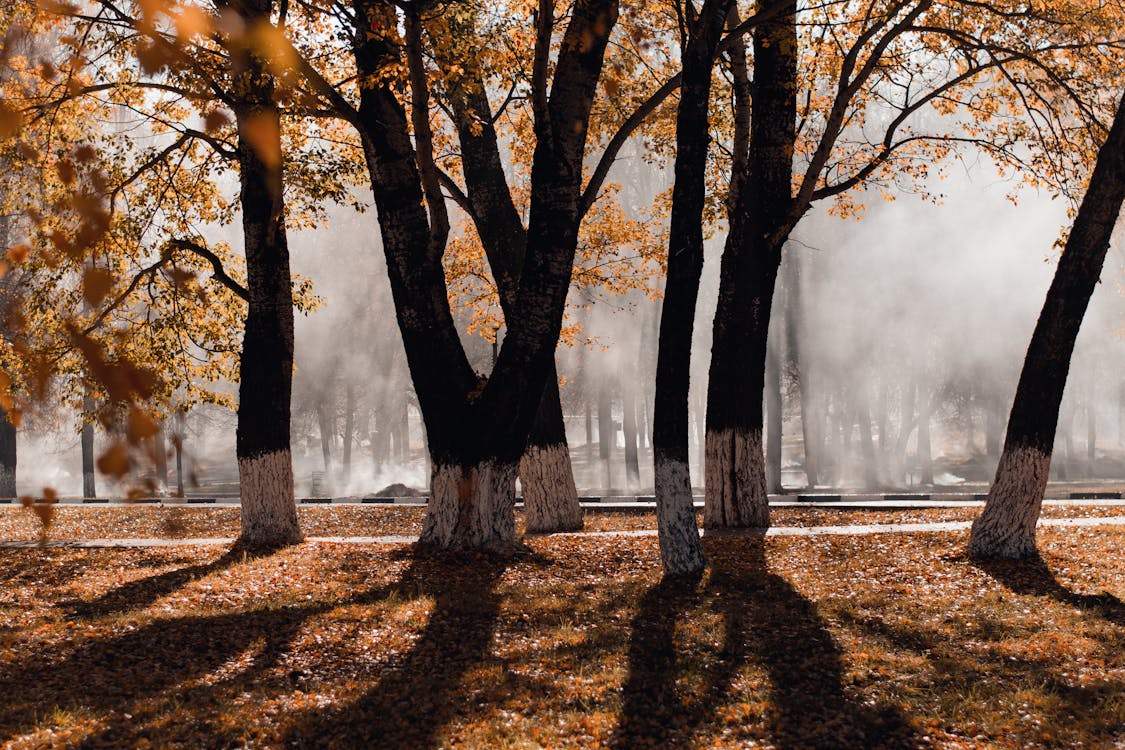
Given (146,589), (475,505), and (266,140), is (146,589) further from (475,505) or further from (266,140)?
(266,140)

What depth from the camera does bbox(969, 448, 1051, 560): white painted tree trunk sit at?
32.5 ft

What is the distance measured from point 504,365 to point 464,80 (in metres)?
3.55

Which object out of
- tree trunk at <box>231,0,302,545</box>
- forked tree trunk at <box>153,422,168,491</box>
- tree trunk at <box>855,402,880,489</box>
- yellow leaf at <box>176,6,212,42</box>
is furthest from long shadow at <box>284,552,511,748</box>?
tree trunk at <box>855,402,880,489</box>

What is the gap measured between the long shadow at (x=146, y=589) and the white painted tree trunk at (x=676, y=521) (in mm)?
4536

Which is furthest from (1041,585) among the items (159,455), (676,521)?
(159,455)

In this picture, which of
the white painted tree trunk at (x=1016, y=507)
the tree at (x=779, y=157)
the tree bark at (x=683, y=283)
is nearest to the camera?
the tree bark at (x=683, y=283)

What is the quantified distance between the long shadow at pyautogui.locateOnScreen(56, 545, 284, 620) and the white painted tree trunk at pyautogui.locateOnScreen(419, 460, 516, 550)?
87.5 inches

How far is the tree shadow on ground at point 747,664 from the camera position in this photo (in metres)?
5.44

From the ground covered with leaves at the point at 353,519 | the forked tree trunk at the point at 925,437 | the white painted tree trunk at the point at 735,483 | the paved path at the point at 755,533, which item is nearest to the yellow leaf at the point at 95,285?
the paved path at the point at 755,533

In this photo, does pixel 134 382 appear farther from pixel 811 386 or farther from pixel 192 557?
pixel 811 386

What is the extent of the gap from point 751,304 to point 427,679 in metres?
7.25

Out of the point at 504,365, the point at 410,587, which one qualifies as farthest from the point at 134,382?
the point at 504,365

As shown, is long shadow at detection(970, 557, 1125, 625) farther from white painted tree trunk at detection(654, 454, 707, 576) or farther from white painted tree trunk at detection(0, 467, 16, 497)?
white painted tree trunk at detection(0, 467, 16, 497)

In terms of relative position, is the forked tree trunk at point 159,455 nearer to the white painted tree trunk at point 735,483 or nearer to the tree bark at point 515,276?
the white painted tree trunk at point 735,483
